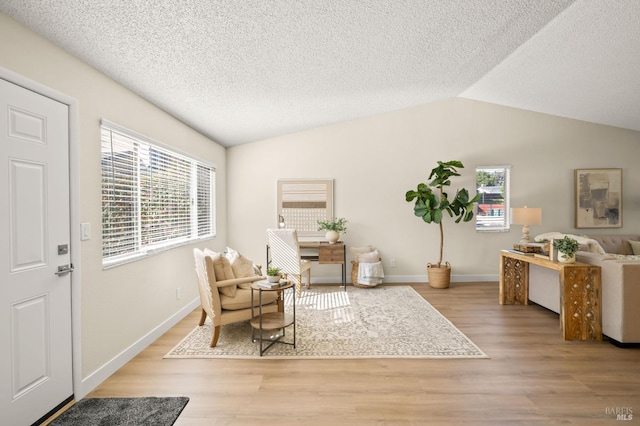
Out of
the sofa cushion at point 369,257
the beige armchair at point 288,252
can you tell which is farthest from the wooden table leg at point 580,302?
the beige armchair at point 288,252

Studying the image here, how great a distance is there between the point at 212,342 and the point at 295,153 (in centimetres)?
355

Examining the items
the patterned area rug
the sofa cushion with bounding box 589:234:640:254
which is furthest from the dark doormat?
the sofa cushion with bounding box 589:234:640:254

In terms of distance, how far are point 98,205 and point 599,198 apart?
7131 mm

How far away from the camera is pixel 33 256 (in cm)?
192

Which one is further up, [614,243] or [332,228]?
[332,228]

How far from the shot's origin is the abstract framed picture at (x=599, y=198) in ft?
18.1

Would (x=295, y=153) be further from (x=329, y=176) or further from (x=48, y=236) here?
(x=48, y=236)

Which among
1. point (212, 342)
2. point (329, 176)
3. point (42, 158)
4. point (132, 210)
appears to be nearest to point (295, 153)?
point (329, 176)

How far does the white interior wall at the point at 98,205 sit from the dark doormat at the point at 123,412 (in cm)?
26

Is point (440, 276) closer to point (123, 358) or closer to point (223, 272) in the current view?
point (223, 272)

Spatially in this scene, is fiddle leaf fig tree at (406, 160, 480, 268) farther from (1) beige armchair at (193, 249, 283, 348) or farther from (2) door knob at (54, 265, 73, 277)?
(2) door knob at (54, 265, 73, 277)

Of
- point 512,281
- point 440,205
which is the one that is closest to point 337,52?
point 440,205

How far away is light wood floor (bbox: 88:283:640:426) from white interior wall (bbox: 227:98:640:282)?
2.61m

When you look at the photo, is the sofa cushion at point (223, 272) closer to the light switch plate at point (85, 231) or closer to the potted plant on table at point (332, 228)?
the light switch plate at point (85, 231)
